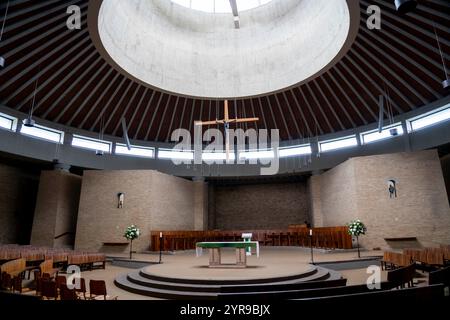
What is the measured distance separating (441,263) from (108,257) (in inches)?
474

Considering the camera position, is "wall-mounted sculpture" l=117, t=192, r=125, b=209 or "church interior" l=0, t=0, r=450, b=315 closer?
"church interior" l=0, t=0, r=450, b=315

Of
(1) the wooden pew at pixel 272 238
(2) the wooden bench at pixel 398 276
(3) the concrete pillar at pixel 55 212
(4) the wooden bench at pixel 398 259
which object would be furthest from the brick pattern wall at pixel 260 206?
(2) the wooden bench at pixel 398 276

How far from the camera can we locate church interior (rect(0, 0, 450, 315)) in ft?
33.4

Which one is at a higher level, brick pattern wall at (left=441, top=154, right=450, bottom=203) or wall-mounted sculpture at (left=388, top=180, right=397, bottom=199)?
brick pattern wall at (left=441, top=154, right=450, bottom=203)

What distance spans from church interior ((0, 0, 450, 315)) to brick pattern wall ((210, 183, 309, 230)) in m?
1.05

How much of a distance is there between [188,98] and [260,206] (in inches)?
383

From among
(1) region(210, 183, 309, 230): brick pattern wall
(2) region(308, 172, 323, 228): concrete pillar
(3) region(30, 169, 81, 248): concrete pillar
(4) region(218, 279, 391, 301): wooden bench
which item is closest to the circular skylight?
(2) region(308, 172, 323, 228): concrete pillar

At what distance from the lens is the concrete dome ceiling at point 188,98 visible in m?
9.75

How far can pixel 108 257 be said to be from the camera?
13.1 m

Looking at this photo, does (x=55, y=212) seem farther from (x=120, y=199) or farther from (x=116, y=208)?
(x=120, y=199)

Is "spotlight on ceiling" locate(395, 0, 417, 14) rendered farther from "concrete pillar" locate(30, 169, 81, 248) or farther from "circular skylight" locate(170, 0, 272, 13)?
"concrete pillar" locate(30, 169, 81, 248)

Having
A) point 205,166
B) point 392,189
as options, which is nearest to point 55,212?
point 205,166

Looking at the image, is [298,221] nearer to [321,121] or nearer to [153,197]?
[321,121]

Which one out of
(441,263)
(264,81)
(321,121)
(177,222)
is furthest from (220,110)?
(441,263)
